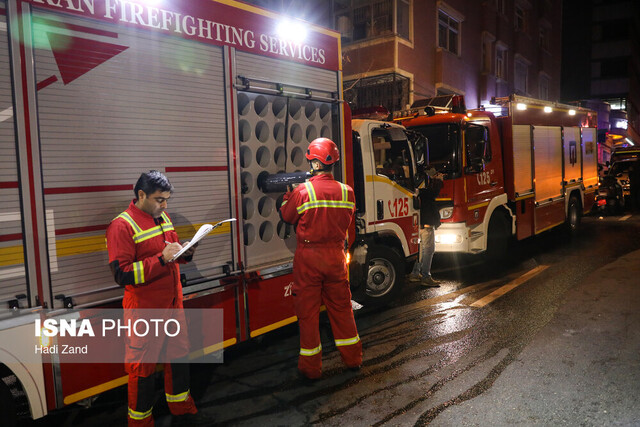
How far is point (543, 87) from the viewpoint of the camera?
2777 cm

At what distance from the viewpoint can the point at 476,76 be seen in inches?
811

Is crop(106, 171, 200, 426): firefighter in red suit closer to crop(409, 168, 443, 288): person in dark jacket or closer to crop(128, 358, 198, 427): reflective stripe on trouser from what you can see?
crop(128, 358, 198, 427): reflective stripe on trouser

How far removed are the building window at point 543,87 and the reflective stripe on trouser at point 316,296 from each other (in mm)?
26715

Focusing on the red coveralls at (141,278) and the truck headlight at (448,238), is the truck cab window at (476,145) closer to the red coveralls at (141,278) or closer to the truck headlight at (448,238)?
the truck headlight at (448,238)

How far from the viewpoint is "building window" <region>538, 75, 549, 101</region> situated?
27.2m

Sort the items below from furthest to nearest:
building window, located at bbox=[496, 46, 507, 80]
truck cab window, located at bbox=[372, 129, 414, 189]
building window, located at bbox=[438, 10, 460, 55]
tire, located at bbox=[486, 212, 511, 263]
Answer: building window, located at bbox=[496, 46, 507, 80] < building window, located at bbox=[438, 10, 460, 55] < tire, located at bbox=[486, 212, 511, 263] < truck cab window, located at bbox=[372, 129, 414, 189]

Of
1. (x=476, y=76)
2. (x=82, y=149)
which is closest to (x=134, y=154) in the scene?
(x=82, y=149)

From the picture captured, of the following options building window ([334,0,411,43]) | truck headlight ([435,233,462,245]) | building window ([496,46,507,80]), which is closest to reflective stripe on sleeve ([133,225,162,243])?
truck headlight ([435,233,462,245])

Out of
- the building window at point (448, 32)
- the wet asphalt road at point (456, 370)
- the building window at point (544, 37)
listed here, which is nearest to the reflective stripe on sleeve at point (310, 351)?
the wet asphalt road at point (456, 370)

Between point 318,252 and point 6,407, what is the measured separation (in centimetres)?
232

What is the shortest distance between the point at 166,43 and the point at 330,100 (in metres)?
1.88

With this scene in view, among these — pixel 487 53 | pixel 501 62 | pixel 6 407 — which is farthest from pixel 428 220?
pixel 501 62

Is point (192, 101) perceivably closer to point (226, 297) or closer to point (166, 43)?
point (166, 43)

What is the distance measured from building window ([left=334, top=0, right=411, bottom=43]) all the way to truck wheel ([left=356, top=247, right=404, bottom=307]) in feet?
36.6
